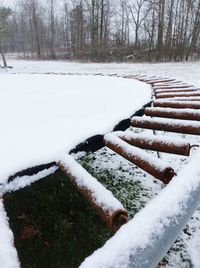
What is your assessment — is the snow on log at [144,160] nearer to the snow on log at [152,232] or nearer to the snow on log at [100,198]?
the snow on log at [100,198]

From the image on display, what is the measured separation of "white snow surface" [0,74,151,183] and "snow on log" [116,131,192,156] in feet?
0.74

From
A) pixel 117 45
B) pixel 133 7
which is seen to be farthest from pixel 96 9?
pixel 117 45

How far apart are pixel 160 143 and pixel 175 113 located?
91 cm

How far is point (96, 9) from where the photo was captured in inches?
1548

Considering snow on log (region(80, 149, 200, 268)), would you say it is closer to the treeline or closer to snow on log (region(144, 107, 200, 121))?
snow on log (region(144, 107, 200, 121))

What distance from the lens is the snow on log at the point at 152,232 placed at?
2.11 ft

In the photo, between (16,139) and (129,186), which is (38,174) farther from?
(129,186)

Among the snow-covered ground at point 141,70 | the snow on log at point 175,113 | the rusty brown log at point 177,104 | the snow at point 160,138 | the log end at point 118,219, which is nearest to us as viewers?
the log end at point 118,219

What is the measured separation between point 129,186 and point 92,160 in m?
0.94

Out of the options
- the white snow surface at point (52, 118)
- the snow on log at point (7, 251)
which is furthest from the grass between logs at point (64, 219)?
the snow on log at point (7, 251)

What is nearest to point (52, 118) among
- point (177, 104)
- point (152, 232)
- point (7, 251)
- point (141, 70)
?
point (177, 104)

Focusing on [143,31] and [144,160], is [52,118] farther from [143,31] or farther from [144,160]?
[143,31]

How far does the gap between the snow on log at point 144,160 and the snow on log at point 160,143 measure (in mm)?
124

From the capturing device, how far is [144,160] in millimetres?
1644
